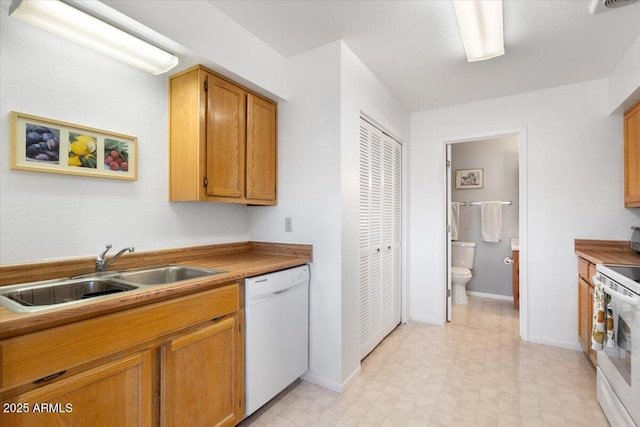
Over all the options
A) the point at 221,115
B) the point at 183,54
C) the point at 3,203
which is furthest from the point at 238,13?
the point at 3,203

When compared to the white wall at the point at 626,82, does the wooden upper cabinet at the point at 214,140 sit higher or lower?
lower

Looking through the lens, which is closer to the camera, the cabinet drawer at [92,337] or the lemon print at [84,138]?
the cabinet drawer at [92,337]

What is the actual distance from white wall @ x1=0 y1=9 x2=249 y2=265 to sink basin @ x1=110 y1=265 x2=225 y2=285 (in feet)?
0.59

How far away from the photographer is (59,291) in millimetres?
1468

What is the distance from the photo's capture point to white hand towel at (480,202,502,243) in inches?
171

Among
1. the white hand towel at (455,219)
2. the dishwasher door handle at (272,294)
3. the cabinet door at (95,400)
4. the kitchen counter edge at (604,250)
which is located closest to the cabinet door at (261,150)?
the dishwasher door handle at (272,294)

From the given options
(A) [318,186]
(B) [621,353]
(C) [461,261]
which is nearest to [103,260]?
(A) [318,186]

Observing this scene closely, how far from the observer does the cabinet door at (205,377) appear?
1.36 metres

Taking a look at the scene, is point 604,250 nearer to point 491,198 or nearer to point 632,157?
point 632,157

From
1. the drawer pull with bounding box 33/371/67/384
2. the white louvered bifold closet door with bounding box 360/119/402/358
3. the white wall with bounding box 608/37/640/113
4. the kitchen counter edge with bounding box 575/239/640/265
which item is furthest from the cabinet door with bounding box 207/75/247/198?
the white wall with bounding box 608/37/640/113

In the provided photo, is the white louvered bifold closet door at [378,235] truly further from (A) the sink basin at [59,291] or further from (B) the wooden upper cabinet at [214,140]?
(A) the sink basin at [59,291]

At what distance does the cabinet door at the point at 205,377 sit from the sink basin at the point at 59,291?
387mm

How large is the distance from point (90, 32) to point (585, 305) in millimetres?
3733

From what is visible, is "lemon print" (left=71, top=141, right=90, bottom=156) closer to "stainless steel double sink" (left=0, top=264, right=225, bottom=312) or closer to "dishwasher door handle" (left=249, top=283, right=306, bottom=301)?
"stainless steel double sink" (left=0, top=264, right=225, bottom=312)
